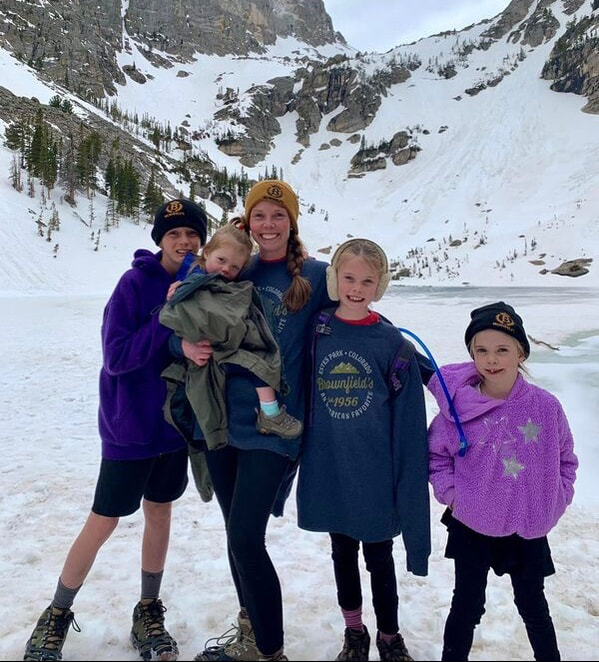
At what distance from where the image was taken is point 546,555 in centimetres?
187

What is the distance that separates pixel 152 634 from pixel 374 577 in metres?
1.05

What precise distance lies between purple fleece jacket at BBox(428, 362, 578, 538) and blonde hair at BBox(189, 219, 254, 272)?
117cm

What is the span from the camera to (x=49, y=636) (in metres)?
2.01

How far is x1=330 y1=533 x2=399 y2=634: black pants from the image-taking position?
2.02 meters

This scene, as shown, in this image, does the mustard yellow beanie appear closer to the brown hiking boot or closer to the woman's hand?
the woman's hand

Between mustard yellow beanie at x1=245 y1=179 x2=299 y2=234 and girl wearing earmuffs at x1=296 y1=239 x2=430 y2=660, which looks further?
mustard yellow beanie at x1=245 y1=179 x2=299 y2=234

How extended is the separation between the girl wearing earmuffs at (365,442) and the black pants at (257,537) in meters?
0.22

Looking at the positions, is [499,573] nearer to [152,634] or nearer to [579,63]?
[152,634]

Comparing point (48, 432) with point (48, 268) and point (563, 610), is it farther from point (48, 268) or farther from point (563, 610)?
point (48, 268)

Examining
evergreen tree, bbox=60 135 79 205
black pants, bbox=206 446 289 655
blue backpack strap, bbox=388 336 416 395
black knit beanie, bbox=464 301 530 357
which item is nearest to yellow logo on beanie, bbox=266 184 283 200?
blue backpack strap, bbox=388 336 416 395

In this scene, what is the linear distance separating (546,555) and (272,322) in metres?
1.47

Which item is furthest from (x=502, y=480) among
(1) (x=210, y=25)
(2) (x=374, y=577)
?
(1) (x=210, y=25)

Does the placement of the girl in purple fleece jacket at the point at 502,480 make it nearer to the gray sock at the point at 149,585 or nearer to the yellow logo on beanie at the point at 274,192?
the yellow logo on beanie at the point at 274,192

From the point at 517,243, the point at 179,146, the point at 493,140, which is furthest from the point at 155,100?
the point at 517,243
